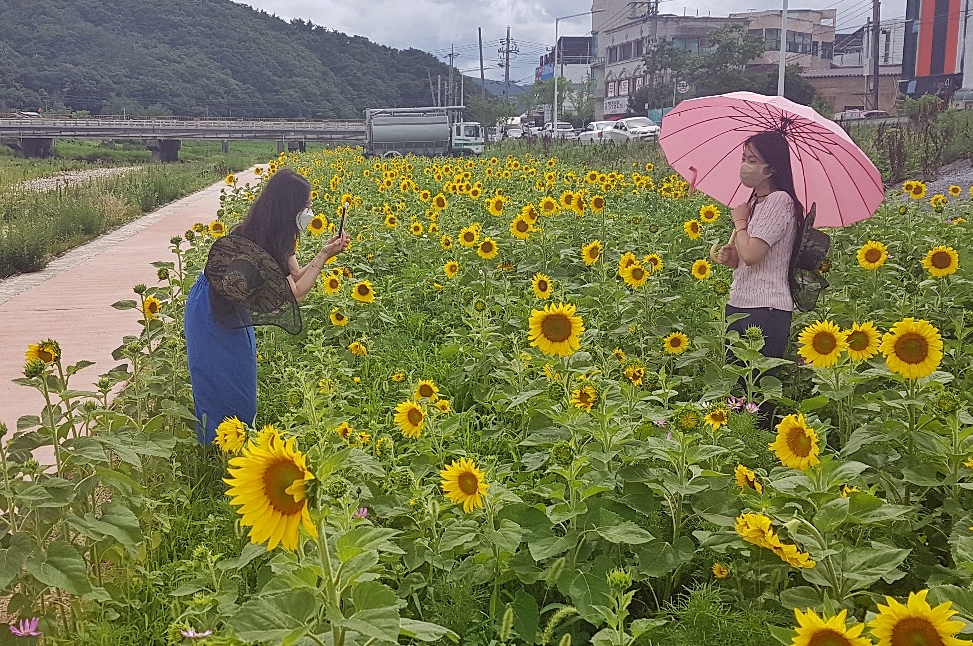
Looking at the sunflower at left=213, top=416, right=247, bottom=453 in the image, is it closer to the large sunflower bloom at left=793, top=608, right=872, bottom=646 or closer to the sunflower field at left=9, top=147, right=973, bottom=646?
the sunflower field at left=9, top=147, right=973, bottom=646

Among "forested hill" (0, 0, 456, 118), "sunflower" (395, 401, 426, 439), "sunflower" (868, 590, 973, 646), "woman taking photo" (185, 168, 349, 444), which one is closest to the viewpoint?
"sunflower" (868, 590, 973, 646)

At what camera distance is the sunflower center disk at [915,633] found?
141cm

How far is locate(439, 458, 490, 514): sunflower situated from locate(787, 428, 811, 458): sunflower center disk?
32.7 inches

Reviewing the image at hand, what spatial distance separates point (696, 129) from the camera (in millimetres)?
4832

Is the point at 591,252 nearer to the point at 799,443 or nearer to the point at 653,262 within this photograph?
the point at 653,262

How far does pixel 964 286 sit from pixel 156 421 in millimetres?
4283

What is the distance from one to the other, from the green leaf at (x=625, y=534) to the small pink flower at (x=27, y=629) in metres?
1.42

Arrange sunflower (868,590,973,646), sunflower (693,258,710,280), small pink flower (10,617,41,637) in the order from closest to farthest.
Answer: sunflower (868,590,973,646)
small pink flower (10,617,41,637)
sunflower (693,258,710,280)

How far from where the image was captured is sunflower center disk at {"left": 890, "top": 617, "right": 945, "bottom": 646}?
1.41 metres

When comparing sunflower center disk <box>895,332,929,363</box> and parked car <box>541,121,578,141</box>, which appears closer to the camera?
sunflower center disk <box>895,332,929,363</box>

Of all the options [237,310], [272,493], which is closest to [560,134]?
[237,310]

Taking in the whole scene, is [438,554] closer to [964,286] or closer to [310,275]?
[310,275]

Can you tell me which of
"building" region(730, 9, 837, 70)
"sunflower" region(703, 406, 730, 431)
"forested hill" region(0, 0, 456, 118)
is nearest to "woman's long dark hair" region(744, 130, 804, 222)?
"sunflower" region(703, 406, 730, 431)

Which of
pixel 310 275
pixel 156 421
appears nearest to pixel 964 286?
pixel 310 275
